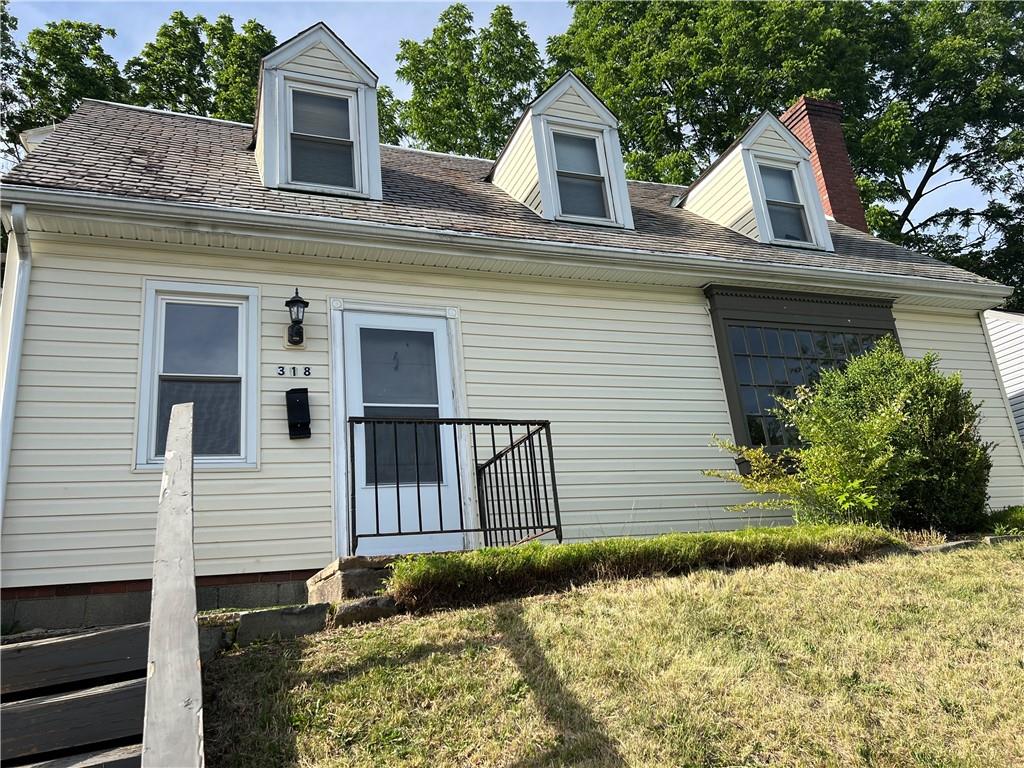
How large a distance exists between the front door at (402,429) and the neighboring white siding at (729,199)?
15.7 ft

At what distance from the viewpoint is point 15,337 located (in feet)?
19.0

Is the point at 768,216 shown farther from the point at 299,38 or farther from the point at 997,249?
the point at 997,249

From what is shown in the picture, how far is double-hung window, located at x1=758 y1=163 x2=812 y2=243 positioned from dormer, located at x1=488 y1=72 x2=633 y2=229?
220 centimetres

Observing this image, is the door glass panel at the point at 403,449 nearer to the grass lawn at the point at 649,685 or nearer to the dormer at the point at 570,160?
the grass lawn at the point at 649,685

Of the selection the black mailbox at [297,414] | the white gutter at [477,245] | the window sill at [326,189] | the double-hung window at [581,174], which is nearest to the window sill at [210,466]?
the black mailbox at [297,414]

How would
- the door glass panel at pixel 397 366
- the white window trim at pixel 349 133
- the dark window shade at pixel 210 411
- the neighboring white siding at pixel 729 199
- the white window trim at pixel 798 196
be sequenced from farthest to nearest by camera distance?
the neighboring white siding at pixel 729 199 < the white window trim at pixel 798 196 < the white window trim at pixel 349 133 < the door glass panel at pixel 397 366 < the dark window shade at pixel 210 411

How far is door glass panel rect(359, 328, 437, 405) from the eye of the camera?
698cm

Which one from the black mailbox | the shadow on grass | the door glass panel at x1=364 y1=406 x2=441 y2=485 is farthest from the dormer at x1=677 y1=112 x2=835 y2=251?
the shadow on grass

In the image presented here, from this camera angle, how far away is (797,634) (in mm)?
4055

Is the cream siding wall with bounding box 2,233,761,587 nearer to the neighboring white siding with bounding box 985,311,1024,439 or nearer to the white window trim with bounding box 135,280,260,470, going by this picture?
the white window trim with bounding box 135,280,260,470

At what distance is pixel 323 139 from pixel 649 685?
649cm

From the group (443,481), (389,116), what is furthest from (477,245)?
(389,116)

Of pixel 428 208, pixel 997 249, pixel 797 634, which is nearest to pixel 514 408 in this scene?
pixel 428 208

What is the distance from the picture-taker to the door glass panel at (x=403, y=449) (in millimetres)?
6656
